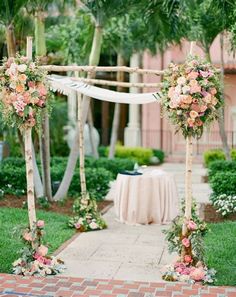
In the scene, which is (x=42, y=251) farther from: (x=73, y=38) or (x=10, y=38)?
(x=73, y=38)

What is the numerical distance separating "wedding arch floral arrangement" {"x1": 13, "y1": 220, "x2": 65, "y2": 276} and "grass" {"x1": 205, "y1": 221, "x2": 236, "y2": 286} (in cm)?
178

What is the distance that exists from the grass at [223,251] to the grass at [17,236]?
6.51ft

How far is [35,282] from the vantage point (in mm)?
5902

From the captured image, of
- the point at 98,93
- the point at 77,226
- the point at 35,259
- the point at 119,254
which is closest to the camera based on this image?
the point at 35,259

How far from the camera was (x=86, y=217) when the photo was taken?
863 cm

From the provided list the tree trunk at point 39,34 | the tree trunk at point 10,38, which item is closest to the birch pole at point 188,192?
the tree trunk at point 39,34

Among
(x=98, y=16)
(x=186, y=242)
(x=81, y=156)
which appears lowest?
(x=186, y=242)

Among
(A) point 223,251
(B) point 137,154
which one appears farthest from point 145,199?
(B) point 137,154

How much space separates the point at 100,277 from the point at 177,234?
38.9 inches

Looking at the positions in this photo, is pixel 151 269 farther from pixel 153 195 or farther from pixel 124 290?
pixel 153 195

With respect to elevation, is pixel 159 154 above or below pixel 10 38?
below

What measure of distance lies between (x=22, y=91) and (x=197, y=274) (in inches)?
107

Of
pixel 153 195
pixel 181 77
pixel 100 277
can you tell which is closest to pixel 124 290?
pixel 100 277

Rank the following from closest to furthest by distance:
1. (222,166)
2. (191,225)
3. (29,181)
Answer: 1. (191,225)
2. (29,181)
3. (222,166)
